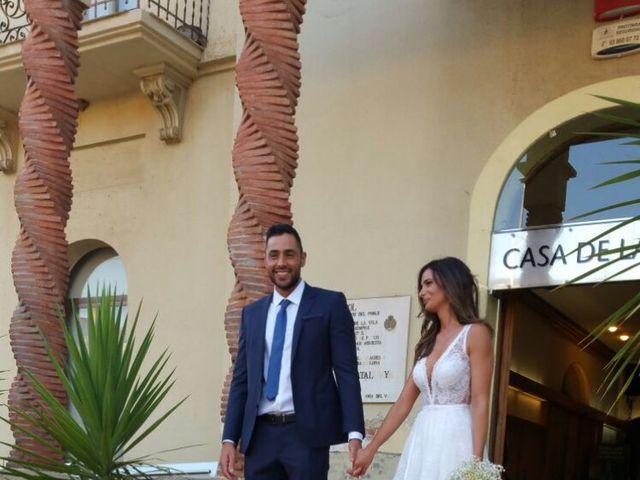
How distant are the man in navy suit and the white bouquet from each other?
1.46ft

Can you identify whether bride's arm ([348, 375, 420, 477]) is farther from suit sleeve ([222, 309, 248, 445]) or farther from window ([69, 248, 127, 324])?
window ([69, 248, 127, 324])

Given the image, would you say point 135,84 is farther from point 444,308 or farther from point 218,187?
point 444,308

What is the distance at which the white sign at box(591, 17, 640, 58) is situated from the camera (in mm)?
8305

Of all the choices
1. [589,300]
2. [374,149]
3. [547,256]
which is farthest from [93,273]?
[547,256]

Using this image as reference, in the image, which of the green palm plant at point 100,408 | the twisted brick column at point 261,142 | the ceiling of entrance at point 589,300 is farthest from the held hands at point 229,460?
the ceiling of entrance at point 589,300

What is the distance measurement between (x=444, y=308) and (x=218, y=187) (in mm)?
6384

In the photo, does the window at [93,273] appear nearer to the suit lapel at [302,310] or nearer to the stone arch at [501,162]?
the stone arch at [501,162]

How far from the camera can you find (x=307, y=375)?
4.73 meters

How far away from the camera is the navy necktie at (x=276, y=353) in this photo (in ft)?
15.6

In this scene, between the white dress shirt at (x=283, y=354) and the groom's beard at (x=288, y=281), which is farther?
the groom's beard at (x=288, y=281)

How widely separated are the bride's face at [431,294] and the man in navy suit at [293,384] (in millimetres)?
403

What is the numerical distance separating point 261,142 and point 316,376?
7.71ft

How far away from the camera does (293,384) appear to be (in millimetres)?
4715

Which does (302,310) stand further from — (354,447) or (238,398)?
(354,447)
